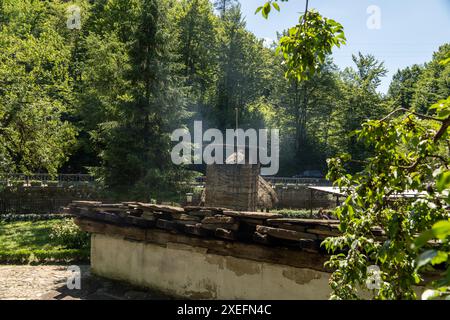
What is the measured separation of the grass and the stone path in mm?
3841

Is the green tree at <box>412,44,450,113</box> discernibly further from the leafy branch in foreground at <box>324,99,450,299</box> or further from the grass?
the leafy branch in foreground at <box>324,99,450,299</box>

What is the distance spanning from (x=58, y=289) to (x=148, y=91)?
1283cm

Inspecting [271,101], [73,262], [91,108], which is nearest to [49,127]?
[73,262]

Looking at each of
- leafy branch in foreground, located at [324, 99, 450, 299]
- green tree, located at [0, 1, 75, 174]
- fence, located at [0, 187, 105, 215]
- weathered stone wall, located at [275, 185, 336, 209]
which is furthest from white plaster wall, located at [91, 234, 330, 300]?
weathered stone wall, located at [275, 185, 336, 209]

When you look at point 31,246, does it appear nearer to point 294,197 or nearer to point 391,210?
point 391,210

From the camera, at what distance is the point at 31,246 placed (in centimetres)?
1652

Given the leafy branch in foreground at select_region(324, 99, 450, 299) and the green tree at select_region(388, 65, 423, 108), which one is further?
the green tree at select_region(388, 65, 423, 108)

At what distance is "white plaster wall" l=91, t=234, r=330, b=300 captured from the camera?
586cm

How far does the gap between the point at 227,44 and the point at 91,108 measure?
19046 millimetres

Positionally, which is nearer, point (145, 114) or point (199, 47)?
point (145, 114)

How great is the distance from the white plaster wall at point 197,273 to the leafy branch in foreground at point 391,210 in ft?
8.47

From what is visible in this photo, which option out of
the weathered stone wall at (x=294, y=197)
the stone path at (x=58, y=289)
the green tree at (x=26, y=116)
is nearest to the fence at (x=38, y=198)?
the green tree at (x=26, y=116)

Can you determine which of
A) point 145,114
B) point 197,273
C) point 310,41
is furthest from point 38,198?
point 310,41

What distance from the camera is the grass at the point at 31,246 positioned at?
45.8 feet
